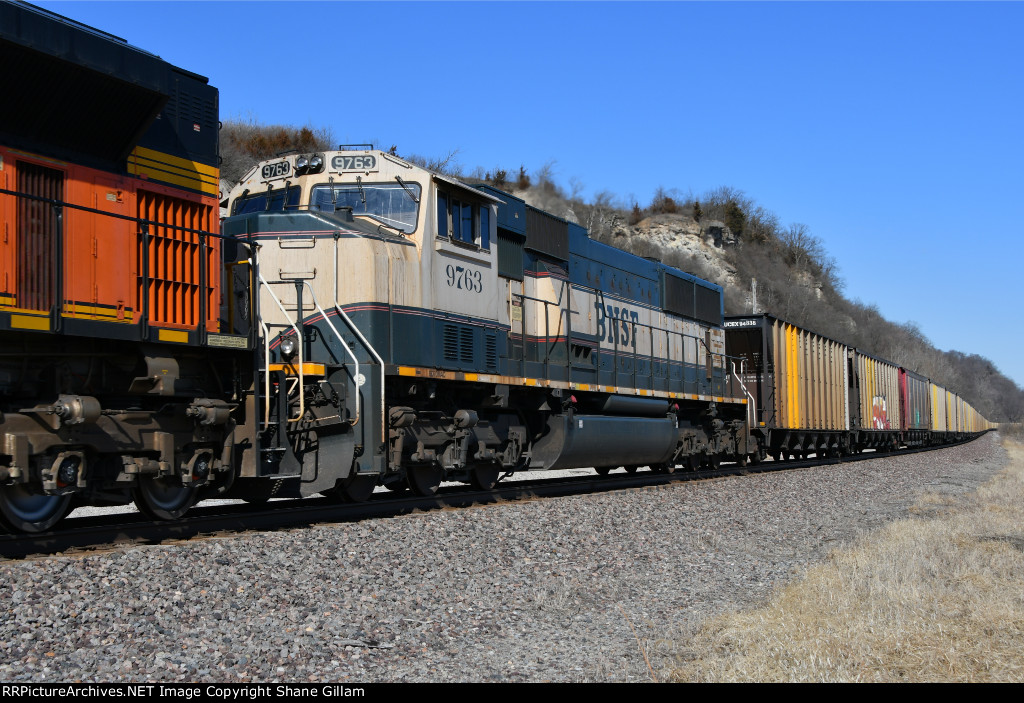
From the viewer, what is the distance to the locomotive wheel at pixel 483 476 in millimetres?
11195

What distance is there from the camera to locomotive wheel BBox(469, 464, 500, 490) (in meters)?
11.2

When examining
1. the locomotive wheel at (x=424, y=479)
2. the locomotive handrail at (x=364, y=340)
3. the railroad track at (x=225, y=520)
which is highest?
the locomotive handrail at (x=364, y=340)

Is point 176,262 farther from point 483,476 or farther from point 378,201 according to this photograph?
point 483,476

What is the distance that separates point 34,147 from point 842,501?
35.4 ft

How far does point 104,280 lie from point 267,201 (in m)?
3.59

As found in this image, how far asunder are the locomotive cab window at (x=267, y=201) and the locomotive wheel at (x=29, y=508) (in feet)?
14.1

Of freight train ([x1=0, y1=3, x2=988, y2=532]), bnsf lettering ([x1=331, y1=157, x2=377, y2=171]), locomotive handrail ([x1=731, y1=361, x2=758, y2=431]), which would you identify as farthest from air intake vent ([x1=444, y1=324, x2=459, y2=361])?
locomotive handrail ([x1=731, y1=361, x2=758, y2=431])

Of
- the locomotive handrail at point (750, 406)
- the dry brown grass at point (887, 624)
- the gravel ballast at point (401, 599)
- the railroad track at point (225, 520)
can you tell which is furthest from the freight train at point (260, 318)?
the locomotive handrail at point (750, 406)

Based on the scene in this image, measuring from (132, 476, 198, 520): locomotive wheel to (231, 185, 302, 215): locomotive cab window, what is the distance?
11.8 feet

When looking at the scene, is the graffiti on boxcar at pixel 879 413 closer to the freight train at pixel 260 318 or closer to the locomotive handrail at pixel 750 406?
the locomotive handrail at pixel 750 406

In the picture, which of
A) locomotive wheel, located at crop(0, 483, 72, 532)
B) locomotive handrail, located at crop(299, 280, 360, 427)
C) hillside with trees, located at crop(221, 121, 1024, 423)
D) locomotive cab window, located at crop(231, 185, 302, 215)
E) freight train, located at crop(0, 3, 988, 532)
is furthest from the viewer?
hillside with trees, located at crop(221, 121, 1024, 423)

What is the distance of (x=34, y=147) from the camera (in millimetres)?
6605

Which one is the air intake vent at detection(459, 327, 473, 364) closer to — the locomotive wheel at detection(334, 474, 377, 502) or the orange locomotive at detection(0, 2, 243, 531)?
the locomotive wheel at detection(334, 474, 377, 502)
